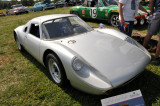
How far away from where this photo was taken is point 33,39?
2.84m

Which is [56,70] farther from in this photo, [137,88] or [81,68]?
[137,88]

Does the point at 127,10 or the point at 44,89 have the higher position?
the point at 127,10

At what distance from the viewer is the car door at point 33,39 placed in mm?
2684

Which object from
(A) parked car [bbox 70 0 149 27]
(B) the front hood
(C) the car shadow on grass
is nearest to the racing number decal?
(A) parked car [bbox 70 0 149 27]

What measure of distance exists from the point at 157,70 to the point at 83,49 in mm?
1537

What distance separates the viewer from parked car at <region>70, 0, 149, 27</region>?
596cm

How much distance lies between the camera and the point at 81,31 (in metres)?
2.80

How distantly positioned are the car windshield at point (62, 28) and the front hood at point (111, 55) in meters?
0.23

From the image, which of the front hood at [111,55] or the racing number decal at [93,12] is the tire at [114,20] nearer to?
A: the racing number decal at [93,12]

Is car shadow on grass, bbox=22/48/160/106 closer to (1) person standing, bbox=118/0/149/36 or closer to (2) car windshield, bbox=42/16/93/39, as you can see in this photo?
(2) car windshield, bbox=42/16/93/39

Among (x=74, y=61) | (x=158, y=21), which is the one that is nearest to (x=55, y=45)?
(x=74, y=61)

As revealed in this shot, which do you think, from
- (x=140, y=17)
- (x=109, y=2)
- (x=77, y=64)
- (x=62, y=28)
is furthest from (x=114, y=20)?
(x=77, y=64)

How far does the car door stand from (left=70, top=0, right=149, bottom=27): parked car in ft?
13.0

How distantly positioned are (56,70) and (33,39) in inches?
37.2
